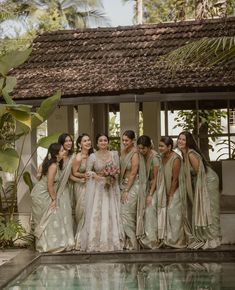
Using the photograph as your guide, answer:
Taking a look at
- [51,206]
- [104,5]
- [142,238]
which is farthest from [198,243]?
[104,5]

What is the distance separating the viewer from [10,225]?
1179 centimetres

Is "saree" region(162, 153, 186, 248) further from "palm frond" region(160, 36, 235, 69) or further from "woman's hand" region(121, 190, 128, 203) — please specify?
"palm frond" region(160, 36, 235, 69)

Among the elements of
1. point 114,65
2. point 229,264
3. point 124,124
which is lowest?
point 229,264

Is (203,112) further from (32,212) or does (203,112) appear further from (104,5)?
(104,5)

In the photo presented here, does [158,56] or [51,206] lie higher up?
[158,56]

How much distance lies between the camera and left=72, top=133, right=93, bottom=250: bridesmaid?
11391 millimetres

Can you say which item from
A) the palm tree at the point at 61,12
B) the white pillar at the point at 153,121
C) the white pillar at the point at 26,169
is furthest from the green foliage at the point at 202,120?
the palm tree at the point at 61,12

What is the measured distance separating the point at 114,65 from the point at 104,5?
1136 inches

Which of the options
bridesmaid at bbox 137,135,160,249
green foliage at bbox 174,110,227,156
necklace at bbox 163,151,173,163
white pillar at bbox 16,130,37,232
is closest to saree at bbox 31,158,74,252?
white pillar at bbox 16,130,37,232

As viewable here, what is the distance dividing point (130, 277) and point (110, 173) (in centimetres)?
215

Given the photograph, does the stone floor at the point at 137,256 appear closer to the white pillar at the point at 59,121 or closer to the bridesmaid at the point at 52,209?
the bridesmaid at the point at 52,209

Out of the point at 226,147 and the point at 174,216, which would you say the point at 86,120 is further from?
the point at 174,216

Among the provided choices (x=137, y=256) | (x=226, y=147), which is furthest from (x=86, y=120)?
(x=137, y=256)

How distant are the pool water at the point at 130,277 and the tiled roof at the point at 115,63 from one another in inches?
126
